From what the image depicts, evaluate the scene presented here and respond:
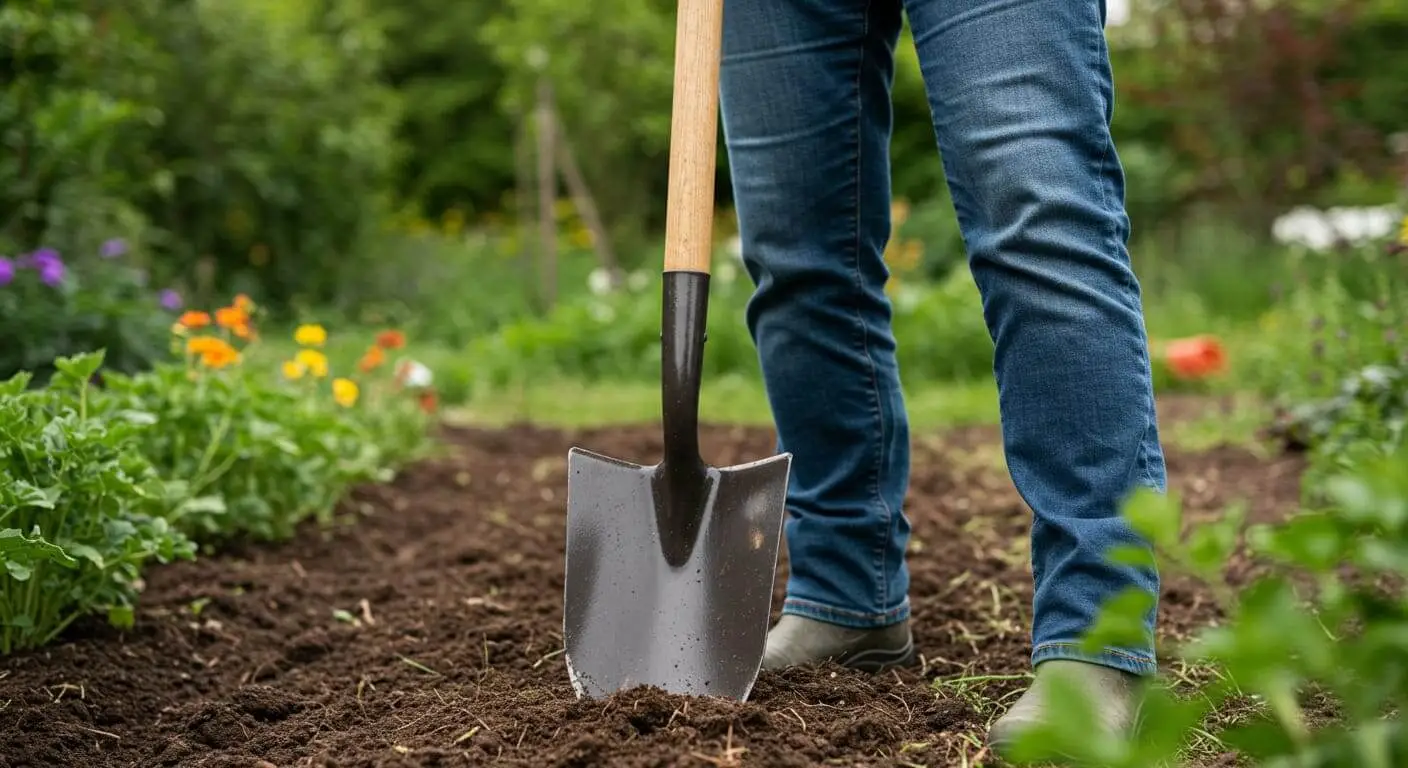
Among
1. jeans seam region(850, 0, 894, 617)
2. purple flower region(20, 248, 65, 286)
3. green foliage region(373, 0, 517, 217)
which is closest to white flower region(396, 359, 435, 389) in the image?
purple flower region(20, 248, 65, 286)

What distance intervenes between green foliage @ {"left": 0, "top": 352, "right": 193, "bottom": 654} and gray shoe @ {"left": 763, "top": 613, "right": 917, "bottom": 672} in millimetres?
933

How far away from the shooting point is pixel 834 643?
1804 millimetres

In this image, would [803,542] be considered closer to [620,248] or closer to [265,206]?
[265,206]

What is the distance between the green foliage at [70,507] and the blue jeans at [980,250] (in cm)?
99

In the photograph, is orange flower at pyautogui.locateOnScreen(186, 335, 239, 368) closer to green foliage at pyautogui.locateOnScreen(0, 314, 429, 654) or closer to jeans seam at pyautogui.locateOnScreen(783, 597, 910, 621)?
green foliage at pyautogui.locateOnScreen(0, 314, 429, 654)

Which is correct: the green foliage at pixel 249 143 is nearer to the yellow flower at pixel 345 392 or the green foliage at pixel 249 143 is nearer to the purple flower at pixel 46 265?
the purple flower at pixel 46 265

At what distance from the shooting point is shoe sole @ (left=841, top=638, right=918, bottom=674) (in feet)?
5.91

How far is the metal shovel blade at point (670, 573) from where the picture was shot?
1565 mm

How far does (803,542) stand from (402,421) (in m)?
2.18

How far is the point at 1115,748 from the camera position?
30.2 inches

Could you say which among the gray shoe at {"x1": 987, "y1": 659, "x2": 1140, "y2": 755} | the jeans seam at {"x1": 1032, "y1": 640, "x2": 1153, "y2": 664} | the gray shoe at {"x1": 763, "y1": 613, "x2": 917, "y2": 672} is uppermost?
the jeans seam at {"x1": 1032, "y1": 640, "x2": 1153, "y2": 664}

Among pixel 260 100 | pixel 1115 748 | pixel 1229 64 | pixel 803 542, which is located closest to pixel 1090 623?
pixel 803 542

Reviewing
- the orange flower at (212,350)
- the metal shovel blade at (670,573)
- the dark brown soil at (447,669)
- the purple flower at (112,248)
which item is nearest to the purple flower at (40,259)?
the purple flower at (112,248)

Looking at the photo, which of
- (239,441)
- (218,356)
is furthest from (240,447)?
(218,356)
